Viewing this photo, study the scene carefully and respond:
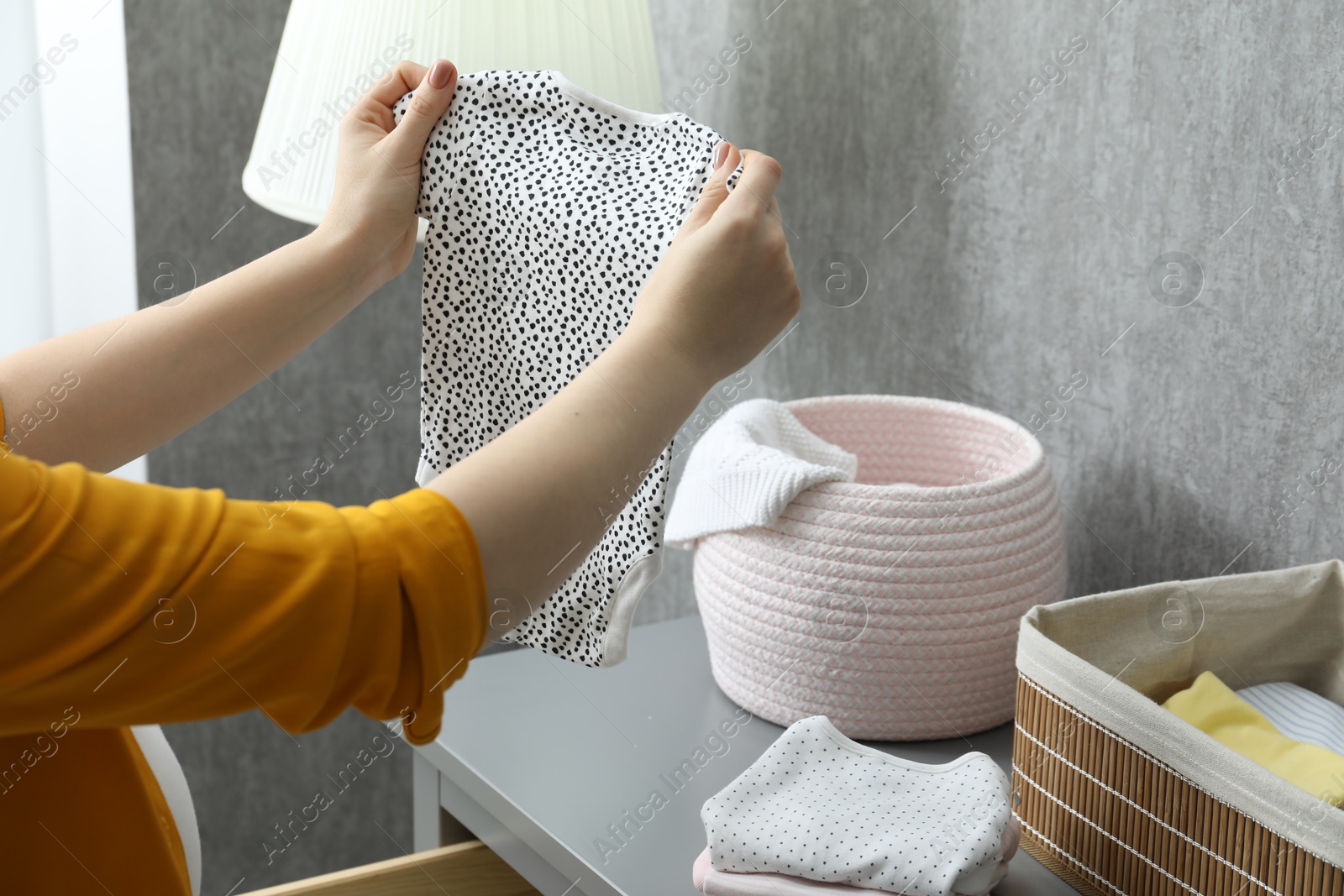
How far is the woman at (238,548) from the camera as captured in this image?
1.20 feet

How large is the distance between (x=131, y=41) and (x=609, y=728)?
3.02 ft

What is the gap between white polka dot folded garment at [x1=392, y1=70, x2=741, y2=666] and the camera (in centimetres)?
63

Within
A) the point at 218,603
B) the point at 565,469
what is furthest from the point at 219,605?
the point at 565,469

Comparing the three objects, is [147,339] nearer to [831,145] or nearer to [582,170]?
[582,170]

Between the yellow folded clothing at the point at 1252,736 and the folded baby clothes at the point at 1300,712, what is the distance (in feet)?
0.06

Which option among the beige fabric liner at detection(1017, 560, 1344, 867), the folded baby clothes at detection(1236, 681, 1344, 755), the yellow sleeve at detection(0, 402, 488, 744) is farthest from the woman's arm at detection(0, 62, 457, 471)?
the folded baby clothes at detection(1236, 681, 1344, 755)

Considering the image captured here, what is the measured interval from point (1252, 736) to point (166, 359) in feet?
2.12

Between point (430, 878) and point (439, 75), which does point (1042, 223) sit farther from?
point (430, 878)

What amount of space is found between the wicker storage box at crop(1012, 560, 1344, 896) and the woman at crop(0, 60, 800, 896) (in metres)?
0.29

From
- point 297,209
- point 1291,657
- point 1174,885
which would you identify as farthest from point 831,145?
point 1174,885

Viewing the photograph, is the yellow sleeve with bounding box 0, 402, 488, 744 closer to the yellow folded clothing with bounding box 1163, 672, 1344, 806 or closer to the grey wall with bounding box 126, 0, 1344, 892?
the yellow folded clothing with bounding box 1163, 672, 1344, 806

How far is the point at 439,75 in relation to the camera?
2.18ft

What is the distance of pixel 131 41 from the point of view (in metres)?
1.24

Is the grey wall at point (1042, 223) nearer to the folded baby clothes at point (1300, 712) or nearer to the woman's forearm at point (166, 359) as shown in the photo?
the folded baby clothes at point (1300, 712)
